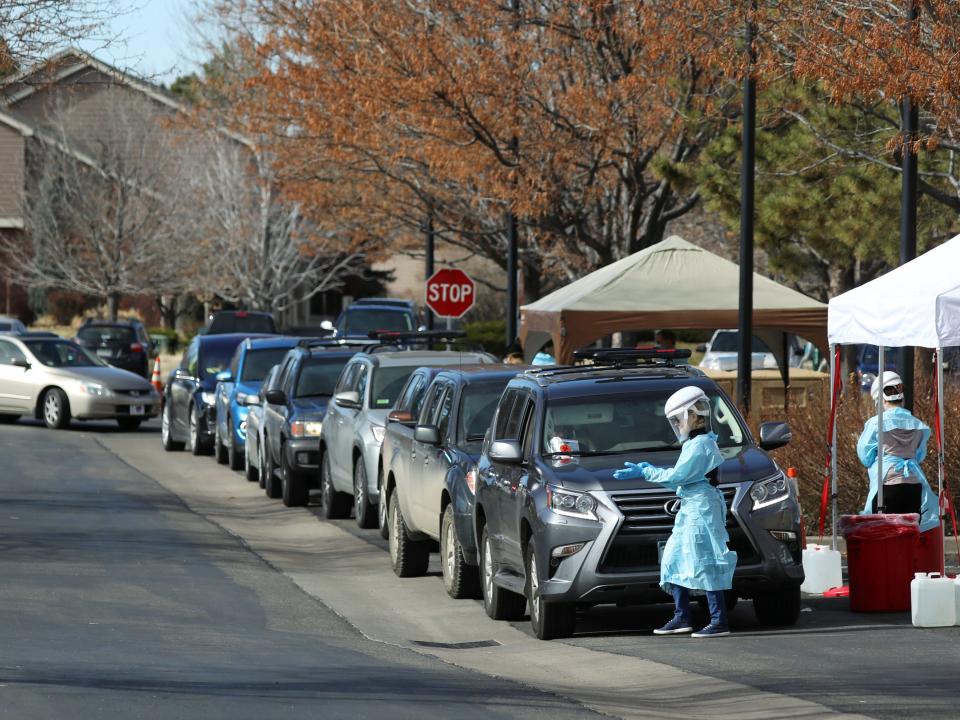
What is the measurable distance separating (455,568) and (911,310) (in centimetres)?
395

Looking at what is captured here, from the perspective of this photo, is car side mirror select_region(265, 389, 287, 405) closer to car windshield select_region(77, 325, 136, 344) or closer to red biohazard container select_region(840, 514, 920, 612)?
red biohazard container select_region(840, 514, 920, 612)

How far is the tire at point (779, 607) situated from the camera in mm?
11445

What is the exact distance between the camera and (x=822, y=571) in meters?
13.1

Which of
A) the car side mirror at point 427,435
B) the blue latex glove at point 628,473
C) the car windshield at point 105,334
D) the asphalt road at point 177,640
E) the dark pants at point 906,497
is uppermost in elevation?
the car windshield at point 105,334

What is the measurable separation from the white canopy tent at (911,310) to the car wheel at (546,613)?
2.81 m

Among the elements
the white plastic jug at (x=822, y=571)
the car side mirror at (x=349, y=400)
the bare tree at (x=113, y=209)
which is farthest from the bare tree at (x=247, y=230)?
the white plastic jug at (x=822, y=571)

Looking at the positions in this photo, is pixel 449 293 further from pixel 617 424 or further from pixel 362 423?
pixel 617 424

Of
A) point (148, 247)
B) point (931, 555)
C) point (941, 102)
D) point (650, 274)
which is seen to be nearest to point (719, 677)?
point (931, 555)

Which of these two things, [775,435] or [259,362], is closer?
[775,435]

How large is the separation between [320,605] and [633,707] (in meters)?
4.76

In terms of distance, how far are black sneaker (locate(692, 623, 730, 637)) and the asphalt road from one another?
178cm

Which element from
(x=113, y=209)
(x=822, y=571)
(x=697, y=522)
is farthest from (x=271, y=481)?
(x=113, y=209)

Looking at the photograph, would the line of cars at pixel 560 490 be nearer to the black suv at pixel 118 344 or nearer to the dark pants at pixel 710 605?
the dark pants at pixel 710 605

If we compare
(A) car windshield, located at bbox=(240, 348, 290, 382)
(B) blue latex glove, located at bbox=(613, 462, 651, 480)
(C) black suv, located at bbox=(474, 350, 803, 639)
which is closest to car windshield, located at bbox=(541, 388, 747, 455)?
(C) black suv, located at bbox=(474, 350, 803, 639)
